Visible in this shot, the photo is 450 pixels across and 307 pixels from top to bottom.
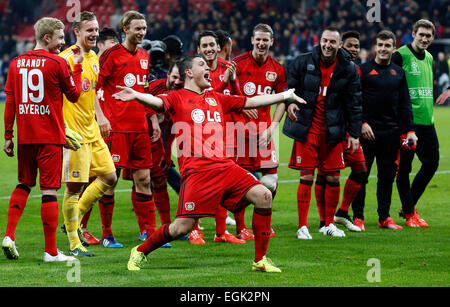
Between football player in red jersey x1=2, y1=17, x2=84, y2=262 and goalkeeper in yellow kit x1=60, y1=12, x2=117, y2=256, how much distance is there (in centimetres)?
52

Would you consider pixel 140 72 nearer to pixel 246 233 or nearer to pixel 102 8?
pixel 246 233

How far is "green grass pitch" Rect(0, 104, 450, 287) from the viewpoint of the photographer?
244 inches

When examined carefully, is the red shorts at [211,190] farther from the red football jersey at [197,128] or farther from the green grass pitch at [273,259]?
the green grass pitch at [273,259]

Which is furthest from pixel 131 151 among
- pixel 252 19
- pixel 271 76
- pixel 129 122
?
pixel 252 19

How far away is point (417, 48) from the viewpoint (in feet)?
30.7

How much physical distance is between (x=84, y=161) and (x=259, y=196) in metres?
1.96

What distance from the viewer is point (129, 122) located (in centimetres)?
827

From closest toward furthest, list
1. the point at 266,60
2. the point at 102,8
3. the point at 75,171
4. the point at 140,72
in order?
the point at 75,171 → the point at 140,72 → the point at 266,60 → the point at 102,8

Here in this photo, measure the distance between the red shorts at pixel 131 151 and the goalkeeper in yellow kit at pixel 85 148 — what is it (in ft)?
0.79

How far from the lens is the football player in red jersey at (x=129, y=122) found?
26.8ft

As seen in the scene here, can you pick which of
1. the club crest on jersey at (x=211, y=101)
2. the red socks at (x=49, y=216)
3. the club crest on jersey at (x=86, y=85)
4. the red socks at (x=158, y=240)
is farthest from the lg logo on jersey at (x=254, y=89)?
the red socks at (x=49, y=216)

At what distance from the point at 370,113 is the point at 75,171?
11.3 feet

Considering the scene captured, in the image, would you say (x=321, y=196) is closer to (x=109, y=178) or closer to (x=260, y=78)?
(x=260, y=78)
